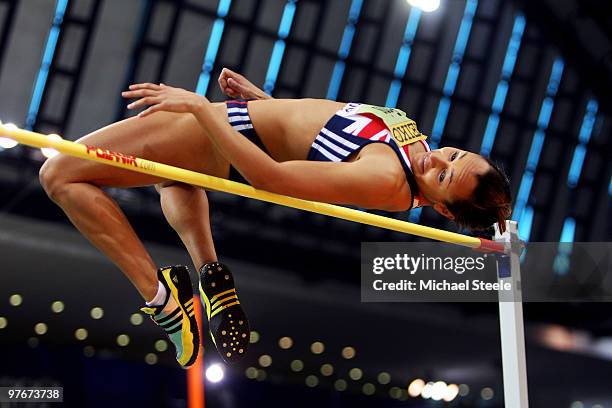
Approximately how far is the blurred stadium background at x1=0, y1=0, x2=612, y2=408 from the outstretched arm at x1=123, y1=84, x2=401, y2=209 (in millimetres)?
7605

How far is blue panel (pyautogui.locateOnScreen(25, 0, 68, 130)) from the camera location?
9602mm

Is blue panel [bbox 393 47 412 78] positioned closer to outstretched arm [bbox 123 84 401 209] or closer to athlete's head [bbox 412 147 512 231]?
athlete's head [bbox 412 147 512 231]

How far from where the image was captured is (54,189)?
9.04 ft

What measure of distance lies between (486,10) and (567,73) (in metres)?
2.07

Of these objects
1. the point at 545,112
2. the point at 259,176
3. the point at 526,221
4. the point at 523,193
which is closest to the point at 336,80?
the point at 545,112

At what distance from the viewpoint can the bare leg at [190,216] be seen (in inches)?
121

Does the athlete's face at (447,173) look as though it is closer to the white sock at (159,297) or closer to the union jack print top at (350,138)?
the union jack print top at (350,138)

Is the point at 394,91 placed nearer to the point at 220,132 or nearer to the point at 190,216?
the point at 190,216

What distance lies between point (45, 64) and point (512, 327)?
806 centimetres

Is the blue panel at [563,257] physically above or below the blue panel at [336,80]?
below

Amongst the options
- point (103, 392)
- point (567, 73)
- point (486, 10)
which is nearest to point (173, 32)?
point (486, 10)

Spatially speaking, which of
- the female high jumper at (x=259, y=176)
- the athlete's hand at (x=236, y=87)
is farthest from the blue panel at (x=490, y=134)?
the female high jumper at (x=259, y=176)

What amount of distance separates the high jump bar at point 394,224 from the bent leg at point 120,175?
0.68 ft

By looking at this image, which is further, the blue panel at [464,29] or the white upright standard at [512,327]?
the blue panel at [464,29]
